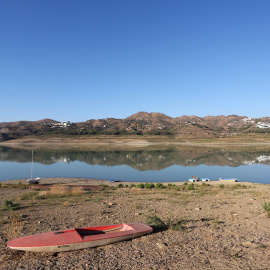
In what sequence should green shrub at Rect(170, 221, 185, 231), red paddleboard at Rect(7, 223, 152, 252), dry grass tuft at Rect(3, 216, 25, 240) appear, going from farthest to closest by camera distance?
green shrub at Rect(170, 221, 185, 231), dry grass tuft at Rect(3, 216, 25, 240), red paddleboard at Rect(7, 223, 152, 252)

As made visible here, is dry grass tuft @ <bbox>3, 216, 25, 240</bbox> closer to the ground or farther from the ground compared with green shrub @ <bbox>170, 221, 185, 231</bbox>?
closer to the ground

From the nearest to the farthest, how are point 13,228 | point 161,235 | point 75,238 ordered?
point 75,238
point 161,235
point 13,228

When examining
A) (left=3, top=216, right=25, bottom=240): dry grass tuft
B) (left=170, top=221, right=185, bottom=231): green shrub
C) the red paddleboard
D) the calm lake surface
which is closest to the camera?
the red paddleboard

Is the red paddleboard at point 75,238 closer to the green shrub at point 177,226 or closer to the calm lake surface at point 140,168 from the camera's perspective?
the green shrub at point 177,226

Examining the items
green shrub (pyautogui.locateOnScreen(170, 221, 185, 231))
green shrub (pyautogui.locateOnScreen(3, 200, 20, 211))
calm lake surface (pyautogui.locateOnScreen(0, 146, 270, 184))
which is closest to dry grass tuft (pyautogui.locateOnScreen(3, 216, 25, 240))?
green shrub (pyautogui.locateOnScreen(3, 200, 20, 211))

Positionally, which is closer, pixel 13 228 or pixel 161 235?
pixel 161 235

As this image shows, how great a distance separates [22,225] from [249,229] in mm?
6528

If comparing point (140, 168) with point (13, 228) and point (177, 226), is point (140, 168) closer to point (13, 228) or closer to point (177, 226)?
point (177, 226)

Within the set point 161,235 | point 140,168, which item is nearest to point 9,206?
point 161,235

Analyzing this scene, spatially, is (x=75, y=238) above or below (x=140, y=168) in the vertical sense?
above

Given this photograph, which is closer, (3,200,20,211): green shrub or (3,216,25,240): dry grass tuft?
(3,216,25,240): dry grass tuft

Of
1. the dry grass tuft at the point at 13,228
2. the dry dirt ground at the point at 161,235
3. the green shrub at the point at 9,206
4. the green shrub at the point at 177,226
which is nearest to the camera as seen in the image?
the dry dirt ground at the point at 161,235

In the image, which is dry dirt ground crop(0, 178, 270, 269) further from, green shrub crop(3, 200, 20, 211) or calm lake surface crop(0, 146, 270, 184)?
calm lake surface crop(0, 146, 270, 184)

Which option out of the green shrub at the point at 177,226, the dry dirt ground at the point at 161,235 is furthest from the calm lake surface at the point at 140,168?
the green shrub at the point at 177,226
